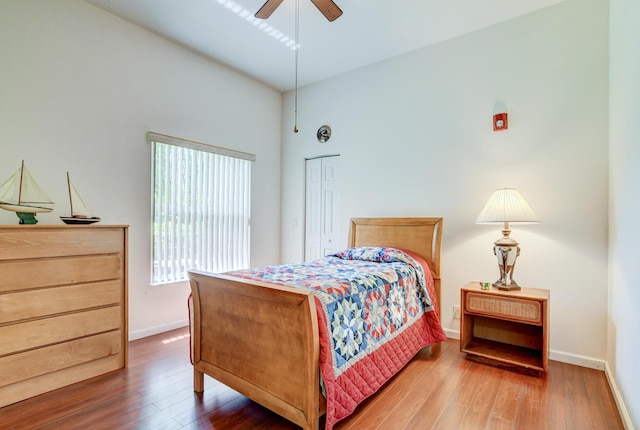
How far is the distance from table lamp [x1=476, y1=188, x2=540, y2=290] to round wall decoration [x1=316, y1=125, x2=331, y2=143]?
224cm

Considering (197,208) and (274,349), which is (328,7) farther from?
(197,208)

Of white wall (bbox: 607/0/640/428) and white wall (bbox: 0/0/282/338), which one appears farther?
white wall (bbox: 0/0/282/338)

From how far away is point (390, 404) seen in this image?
197 cm

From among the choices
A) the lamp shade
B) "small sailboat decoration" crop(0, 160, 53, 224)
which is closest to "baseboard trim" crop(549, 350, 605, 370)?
the lamp shade

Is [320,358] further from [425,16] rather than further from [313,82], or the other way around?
[313,82]

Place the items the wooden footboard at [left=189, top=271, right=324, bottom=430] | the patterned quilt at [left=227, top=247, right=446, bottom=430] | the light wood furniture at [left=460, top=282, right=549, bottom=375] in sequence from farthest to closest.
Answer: the light wood furniture at [left=460, top=282, right=549, bottom=375]
the patterned quilt at [left=227, top=247, right=446, bottom=430]
the wooden footboard at [left=189, top=271, right=324, bottom=430]

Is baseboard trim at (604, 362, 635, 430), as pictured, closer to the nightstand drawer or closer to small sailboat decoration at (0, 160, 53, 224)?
the nightstand drawer

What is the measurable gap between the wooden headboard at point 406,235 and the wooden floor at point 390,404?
0.89m

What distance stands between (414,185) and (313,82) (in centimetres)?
207

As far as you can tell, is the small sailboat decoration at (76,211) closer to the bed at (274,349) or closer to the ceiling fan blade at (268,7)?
the bed at (274,349)

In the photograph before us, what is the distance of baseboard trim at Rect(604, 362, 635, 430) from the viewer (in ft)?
5.66

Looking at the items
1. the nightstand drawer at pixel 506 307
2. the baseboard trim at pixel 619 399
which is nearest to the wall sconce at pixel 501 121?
the nightstand drawer at pixel 506 307

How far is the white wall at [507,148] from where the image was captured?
8.29ft

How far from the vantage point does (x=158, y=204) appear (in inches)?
128
